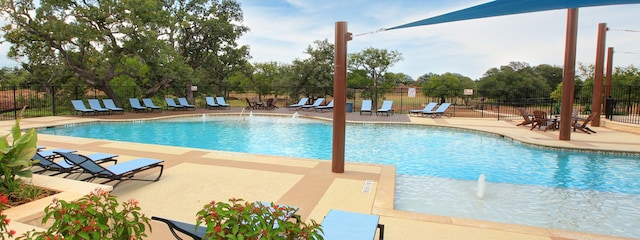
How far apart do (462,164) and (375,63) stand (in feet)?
→ 55.3

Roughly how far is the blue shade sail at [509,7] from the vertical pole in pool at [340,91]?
1179mm

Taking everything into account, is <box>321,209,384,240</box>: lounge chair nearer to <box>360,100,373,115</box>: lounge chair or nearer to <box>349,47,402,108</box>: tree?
<box>360,100,373,115</box>: lounge chair

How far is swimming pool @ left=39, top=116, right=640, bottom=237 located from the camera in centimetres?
454

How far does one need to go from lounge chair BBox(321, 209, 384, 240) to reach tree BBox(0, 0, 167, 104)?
16.1 metres

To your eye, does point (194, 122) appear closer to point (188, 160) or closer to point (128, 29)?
point (128, 29)

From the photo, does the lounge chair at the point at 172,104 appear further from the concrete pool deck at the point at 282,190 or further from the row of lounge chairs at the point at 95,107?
the concrete pool deck at the point at 282,190

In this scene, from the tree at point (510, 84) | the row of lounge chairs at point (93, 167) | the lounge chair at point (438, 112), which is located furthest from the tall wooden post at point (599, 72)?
the tree at point (510, 84)

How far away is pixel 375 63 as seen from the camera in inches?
938

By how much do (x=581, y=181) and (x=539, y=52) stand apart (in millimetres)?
18249

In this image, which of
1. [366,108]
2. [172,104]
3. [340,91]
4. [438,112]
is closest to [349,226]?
[340,91]

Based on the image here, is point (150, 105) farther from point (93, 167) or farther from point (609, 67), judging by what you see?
→ point (609, 67)

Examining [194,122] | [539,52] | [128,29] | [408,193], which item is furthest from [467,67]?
[408,193]

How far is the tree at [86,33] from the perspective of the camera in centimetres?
1474

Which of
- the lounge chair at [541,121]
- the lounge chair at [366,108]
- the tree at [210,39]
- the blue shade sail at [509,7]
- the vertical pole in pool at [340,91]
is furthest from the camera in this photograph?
the tree at [210,39]
